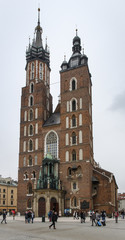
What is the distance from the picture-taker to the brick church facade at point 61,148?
1656 inches

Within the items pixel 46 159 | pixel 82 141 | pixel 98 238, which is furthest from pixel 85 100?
pixel 98 238

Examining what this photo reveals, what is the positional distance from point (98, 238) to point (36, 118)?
126ft

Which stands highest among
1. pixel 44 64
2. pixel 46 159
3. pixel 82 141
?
pixel 44 64

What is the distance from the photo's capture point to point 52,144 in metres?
48.0

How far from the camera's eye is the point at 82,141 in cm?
4522

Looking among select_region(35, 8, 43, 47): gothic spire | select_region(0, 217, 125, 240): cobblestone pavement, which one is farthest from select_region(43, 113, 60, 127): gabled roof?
select_region(0, 217, 125, 240): cobblestone pavement

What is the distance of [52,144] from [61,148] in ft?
7.36

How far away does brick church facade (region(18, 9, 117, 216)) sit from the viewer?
42062 mm

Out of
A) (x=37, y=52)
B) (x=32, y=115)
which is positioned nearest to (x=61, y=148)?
(x=32, y=115)

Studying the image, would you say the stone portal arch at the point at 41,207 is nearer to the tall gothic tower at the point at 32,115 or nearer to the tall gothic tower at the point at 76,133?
the tall gothic tower at the point at 76,133

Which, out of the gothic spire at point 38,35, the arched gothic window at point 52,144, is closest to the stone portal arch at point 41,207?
the arched gothic window at point 52,144

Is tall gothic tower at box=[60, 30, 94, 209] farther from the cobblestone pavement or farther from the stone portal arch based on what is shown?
the cobblestone pavement

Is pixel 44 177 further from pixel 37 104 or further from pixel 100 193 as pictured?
pixel 37 104

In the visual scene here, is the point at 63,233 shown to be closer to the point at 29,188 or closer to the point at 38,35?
the point at 29,188
